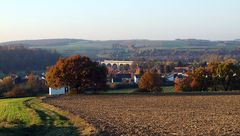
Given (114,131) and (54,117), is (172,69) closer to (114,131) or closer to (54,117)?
(54,117)

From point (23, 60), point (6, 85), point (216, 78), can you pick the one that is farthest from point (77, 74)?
point (23, 60)

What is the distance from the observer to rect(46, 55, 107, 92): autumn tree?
6856 centimetres

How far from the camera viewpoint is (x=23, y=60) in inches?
6324

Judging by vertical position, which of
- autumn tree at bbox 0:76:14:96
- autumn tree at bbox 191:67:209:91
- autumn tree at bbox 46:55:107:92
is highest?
autumn tree at bbox 46:55:107:92

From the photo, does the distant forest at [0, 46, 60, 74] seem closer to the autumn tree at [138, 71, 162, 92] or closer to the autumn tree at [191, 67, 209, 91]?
the autumn tree at [138, 71, 162, 92]

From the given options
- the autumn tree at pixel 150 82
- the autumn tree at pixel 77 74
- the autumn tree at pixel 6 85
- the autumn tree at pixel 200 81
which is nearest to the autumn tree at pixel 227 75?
the autumn tree at pixel 200 81

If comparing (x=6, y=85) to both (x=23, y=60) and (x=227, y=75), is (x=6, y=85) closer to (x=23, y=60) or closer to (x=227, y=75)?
(x=227, y=75)

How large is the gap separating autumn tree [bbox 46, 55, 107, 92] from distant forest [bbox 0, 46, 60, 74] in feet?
253

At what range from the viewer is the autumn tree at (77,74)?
68.6m

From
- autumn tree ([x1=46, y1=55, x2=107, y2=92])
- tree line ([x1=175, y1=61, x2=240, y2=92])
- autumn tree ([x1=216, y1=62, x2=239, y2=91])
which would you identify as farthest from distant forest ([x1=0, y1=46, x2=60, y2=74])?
autumn tree ([x1=216, y1=62, x2=239, y2=91])

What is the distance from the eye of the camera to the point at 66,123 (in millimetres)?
32125

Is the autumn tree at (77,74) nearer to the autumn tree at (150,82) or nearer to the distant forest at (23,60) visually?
the autumn tree at (150,82)

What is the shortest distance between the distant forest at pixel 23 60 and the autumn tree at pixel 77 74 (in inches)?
3040

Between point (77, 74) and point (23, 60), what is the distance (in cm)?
9546
